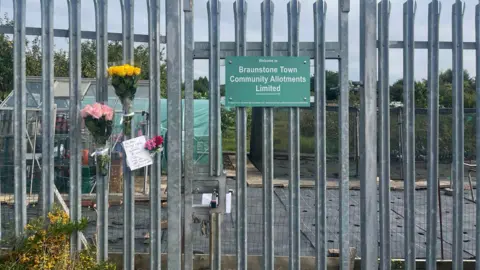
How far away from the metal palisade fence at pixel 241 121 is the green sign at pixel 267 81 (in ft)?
0.28

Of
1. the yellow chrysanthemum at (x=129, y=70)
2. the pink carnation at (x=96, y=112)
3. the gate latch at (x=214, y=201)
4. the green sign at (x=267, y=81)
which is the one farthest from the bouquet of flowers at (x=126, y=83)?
the gate latch at (x=214, y=201)

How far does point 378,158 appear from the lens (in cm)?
491

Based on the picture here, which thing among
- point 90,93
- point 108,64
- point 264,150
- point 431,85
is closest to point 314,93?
point 264,150

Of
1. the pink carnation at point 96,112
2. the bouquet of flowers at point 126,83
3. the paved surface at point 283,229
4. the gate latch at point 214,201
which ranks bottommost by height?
the paved surface at point 283,229

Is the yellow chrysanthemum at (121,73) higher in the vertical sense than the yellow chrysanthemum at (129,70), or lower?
lower

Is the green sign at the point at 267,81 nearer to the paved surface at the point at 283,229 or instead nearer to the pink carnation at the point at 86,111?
the paved surface at the point at 283,229

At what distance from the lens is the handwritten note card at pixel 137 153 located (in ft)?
15.5

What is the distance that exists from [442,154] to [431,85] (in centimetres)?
921

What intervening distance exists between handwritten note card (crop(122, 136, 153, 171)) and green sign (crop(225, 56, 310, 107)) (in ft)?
2.93

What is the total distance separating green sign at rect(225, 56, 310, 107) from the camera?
476 cm

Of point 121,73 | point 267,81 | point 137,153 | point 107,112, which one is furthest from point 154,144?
point 267,81

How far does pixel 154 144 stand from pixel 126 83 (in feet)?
2.03

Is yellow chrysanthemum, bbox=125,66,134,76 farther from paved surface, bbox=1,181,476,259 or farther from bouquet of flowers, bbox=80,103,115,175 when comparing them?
paved surface, bbox=1,181,476,259

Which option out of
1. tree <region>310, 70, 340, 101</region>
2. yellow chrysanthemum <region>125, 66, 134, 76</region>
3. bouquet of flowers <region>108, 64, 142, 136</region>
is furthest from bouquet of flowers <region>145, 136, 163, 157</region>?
tree <region>310, 70, 340, 101</region>
